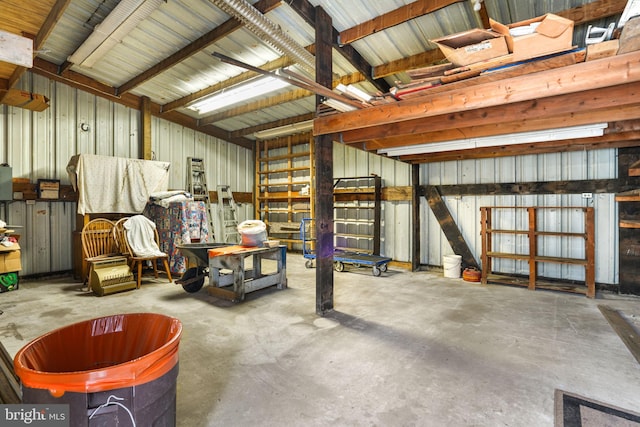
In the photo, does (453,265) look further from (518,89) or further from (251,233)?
(518,89)

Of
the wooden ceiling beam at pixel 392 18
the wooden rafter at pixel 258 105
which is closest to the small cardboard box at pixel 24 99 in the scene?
the wooden rafter at pixel 258 105

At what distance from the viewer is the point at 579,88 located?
6.64 feet

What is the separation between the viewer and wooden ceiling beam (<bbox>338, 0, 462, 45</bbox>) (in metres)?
3.07

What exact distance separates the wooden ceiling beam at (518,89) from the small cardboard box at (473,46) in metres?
0.21

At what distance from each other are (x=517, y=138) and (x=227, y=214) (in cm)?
682

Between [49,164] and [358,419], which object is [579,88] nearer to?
[358,419]

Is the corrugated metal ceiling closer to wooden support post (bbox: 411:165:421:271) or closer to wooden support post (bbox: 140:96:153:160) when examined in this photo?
wooden support post (bbox: 140:96:153:160)

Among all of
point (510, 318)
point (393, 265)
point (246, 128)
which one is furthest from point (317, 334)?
point (246, 128)

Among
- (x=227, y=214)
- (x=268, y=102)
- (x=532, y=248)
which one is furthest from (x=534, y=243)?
(x=227, y=214)

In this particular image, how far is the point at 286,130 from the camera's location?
7.64 meters

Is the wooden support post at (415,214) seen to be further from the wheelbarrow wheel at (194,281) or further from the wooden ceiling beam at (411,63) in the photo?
the wheelbarrow wheel at (194,281)

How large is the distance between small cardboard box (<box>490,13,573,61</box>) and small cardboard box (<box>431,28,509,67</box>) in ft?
0.17

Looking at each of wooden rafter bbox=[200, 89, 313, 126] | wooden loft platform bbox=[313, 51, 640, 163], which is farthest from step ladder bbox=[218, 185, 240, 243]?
wooden loft platform bbox=[313, 51, 640, 163]

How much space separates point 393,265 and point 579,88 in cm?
480
